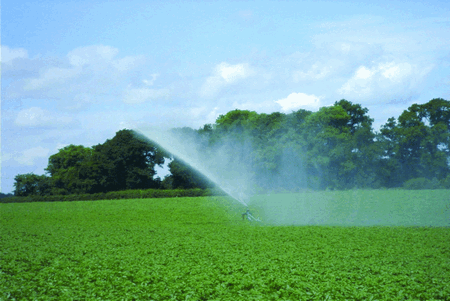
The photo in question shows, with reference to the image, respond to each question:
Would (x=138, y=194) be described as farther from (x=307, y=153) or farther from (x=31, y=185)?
(x=31, y=185)

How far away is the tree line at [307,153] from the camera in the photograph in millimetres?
41500

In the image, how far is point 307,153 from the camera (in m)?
44.2

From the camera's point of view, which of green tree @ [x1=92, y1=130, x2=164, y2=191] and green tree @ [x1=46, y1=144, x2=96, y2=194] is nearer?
green tree @ [x1=92, y1=130, x2=164, y2=191]

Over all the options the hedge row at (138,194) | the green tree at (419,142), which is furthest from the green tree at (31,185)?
the green tree at (419,142)

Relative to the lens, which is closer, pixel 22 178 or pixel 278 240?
pixel 278 240

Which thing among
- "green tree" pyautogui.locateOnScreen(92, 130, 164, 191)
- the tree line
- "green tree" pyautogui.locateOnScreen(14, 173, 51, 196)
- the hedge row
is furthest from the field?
"green tree" pyautogui.locateOnScreen(14, 173, 51, 196)

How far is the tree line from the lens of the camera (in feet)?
136

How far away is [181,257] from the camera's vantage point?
11.4 m

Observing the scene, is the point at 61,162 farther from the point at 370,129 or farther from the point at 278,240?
the point at 278,240

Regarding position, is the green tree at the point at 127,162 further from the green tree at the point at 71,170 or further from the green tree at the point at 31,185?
the green tree at the point at 31,185

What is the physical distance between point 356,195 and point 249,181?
1447 cm

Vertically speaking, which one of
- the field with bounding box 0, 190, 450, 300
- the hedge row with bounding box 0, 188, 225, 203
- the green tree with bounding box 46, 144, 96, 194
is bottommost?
the field with bounding box 0, 190, 450, 300

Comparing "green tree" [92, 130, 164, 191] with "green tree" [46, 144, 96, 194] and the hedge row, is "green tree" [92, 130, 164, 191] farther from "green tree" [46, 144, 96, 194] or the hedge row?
the hedge row

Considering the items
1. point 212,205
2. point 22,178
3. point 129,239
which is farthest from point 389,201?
point 22,178
